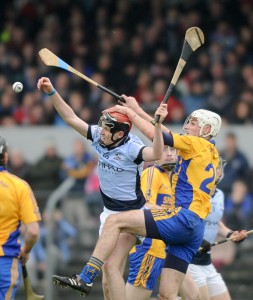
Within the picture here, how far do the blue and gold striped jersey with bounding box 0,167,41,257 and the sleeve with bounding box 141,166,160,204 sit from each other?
1.40 metres

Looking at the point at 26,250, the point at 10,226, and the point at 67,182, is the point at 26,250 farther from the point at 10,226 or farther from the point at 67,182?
the point at 67,182

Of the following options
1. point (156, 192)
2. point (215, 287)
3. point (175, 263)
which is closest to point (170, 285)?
point (175, 263)

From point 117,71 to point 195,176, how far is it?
7400 mm

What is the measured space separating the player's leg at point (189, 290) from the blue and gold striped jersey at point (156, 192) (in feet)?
1.14

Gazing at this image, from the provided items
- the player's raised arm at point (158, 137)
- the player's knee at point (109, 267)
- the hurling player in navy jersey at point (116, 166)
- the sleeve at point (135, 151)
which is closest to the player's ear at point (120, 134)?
the hurling player in navy jersey at point (116, 166)

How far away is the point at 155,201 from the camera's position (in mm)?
10531

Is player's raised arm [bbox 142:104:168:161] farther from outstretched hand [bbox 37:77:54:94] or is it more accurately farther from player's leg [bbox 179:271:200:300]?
player's leg [bbox 179:271:200:300]

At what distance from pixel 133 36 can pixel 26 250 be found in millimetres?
8412

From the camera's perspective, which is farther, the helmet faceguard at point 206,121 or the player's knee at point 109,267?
the helmet faceguard at point 206,121

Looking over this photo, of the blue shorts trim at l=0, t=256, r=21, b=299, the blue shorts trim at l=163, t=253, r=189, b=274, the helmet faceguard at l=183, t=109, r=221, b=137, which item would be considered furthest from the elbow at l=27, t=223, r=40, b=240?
the helmet faceguard at l=183, t=109, r=221, b=137

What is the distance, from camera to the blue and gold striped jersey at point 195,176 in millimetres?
9703

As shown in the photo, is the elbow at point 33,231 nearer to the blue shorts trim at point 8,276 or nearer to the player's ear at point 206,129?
the blue shorts trim at point 8,276

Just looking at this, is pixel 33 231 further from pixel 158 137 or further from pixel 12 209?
pixel 158 137

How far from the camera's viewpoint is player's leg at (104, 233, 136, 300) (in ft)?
32.1
